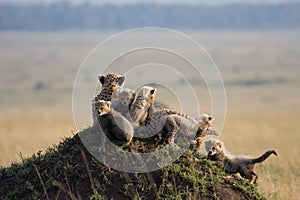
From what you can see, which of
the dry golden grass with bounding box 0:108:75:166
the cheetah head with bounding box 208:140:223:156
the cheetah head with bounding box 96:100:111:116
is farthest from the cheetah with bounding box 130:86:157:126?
the dry golden grass with bounding box 0:108:75:166

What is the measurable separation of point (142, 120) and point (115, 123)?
1.34 ft

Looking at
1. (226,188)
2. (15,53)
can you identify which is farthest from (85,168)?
(15,53)

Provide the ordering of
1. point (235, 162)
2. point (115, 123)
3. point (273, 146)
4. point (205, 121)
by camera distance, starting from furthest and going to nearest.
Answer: point (273, 146) < point (235, 162) < point (205, 121) < point (115, 123)

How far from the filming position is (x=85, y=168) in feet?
29.9

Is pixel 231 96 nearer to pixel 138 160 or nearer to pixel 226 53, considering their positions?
pixel 138 160

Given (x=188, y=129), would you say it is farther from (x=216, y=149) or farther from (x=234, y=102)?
(x=234, y=102)

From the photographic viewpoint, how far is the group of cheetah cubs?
8.97 metres

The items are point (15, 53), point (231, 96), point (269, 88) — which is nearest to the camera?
point (231, 96)

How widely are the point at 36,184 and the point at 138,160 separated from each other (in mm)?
1311

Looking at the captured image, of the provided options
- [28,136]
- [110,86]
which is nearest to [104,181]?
[110,86]

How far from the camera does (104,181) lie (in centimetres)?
892

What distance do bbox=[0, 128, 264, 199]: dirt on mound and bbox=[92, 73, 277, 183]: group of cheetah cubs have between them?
0.25m

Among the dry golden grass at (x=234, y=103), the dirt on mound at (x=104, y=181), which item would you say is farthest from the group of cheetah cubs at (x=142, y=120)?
the dry golden grass at (x=234, y=103)

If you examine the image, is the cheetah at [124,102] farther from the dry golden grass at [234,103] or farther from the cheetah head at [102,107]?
the dry golden grass at [234,103]
